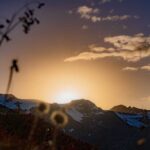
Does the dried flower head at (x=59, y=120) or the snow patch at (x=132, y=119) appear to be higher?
the snow patch at (x=132, y=119)

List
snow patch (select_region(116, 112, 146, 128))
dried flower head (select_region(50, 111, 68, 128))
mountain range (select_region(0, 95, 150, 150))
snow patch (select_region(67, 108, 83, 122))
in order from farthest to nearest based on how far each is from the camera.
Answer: snow patch (select_region(67, 108, 83, 122)) < snow patch (select_region(116, 112, 146, 128)) < mountain range (select_region(0, 95, 150, 150)) < dried flower head (select_region(50, 111, 68, 128))

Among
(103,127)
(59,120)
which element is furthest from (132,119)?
(59,120)

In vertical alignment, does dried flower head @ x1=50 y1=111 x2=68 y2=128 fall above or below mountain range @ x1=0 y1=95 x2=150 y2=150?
below

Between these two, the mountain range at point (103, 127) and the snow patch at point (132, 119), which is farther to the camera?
the snow patch at point (132, 119)

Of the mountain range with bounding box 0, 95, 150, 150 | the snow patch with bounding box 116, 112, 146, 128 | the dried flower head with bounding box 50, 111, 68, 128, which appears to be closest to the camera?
the dried flower head with bounding box 50, 111, 68, 128

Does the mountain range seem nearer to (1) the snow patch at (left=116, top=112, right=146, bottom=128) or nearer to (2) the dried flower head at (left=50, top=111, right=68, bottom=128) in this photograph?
(1) the snow patch at (left=116, top=112, right=146, bottom=128)

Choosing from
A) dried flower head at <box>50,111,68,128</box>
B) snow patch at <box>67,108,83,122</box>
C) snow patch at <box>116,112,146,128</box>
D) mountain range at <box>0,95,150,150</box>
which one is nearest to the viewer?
dried flower head at <box>50,111,68,128</box>

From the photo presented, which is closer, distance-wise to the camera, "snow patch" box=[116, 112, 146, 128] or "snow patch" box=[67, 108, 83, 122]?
"snow patch" box=[116, 112, 146, 128]

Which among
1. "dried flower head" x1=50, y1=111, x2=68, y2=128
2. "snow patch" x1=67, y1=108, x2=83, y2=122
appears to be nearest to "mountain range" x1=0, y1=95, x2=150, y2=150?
"snow patch" x1=67, y1=108, x2=83, y2=122

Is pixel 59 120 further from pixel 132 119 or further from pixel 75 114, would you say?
pixel 75 114

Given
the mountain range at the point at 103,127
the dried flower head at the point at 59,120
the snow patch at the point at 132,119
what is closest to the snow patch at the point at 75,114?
the mountain range at the point at 103,127

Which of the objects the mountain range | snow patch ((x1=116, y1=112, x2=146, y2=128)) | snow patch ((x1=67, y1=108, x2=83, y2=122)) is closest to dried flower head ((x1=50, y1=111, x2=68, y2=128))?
the mountain range

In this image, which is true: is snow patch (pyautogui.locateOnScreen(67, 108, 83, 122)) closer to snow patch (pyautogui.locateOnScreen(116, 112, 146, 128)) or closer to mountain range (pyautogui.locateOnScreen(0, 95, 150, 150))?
mountain range (pyautogui.locateOnScreen(0, 95, 150, 150))

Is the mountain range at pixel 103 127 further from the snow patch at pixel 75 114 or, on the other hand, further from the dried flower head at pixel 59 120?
the dried flower head at pixel 59 120
